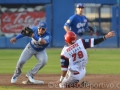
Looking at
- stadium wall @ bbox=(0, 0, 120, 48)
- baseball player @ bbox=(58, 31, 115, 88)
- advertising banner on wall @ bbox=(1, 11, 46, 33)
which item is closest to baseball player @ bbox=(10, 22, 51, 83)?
baseball player @ bbox=(58, 31, 115, 88)

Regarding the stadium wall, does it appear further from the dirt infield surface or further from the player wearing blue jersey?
the player wearing blue jersey

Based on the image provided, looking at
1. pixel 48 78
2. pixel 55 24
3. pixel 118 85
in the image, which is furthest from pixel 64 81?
pixel 55 24

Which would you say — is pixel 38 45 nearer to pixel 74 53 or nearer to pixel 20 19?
pixel 74 53

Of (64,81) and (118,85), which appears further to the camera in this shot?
(118,85)

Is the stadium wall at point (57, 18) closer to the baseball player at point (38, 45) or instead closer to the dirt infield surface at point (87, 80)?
the dirt infield surface at point (87, 80)

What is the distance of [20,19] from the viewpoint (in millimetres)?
29312

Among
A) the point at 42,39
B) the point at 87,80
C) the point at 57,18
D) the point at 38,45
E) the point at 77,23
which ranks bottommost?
the point at 87,80

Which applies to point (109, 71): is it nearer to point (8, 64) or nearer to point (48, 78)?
point (48, 78)

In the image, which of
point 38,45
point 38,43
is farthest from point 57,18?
point 38,43

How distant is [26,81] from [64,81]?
200 cm

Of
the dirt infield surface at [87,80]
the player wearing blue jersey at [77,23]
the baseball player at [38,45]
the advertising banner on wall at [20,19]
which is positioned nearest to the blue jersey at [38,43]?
the baseball player at [38,45]

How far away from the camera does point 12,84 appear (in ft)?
37.7

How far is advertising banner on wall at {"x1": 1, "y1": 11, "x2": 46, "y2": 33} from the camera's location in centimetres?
2931

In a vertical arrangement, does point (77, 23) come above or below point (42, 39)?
→ above
